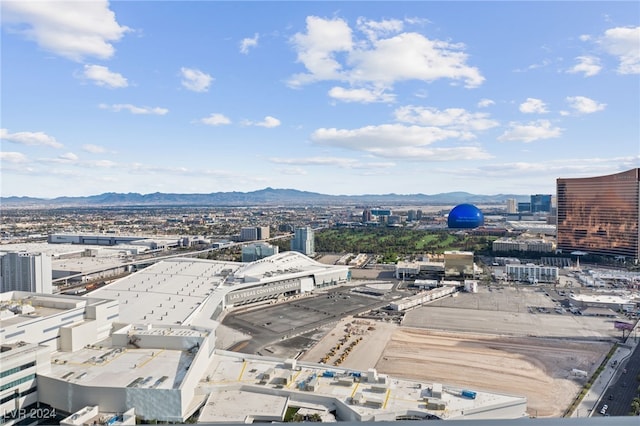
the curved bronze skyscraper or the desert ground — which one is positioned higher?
the curved bronze skyscraper

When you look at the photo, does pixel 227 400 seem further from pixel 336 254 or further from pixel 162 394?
pixel 336 254

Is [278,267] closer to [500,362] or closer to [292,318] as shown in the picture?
[292,318]

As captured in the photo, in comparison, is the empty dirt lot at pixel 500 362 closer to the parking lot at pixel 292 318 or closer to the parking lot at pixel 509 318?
the parking lot at pixel 509 318

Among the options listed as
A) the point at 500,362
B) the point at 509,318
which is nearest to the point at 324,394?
the point at 500,362

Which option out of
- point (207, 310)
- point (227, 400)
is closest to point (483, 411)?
point (227, 400)

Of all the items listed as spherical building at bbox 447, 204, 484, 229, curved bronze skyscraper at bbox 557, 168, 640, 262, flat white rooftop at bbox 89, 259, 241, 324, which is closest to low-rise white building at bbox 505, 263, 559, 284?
curved bronze skyscraper at bbox 557, 168, 640, 262

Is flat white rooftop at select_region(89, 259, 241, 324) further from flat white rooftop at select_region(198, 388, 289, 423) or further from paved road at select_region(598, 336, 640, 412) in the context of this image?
paved road at select_region(598, 336, 640, 412)

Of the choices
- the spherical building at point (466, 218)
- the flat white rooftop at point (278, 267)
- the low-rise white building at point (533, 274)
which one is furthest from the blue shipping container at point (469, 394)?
the spherical building at point (466, 218)
